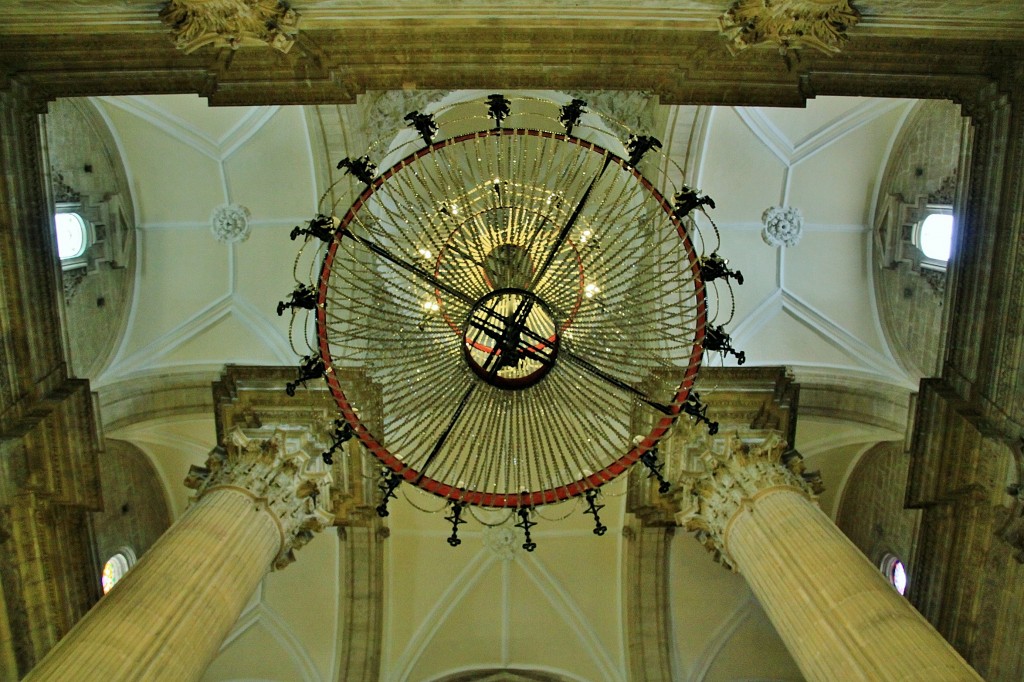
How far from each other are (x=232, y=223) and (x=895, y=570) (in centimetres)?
1102

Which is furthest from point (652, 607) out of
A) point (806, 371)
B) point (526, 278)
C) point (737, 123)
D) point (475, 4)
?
point (475, 4)

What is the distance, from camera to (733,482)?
8820mm

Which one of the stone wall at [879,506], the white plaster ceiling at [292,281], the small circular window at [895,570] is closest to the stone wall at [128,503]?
the white plaster ceiling at [292,281]

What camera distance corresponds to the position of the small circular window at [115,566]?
38.6ft

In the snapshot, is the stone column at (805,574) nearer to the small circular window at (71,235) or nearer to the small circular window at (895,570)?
the small circular window at (895,570)

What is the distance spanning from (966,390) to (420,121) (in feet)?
21.3

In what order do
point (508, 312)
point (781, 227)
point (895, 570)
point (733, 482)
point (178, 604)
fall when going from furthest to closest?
point (781, 227) < point (895, 570) < point (733, 482) < point (178, 604) < point (508, 312)

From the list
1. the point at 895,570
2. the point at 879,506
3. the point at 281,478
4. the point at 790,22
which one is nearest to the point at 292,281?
the point at 281,478

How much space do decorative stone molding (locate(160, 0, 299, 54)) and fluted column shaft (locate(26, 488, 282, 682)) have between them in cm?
424

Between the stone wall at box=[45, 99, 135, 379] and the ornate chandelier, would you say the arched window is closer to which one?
the stone wall at box=[45, 99, 135, 379]

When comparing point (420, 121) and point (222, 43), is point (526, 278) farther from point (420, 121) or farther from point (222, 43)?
point (222, 43)

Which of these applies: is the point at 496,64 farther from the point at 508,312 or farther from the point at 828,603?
the point at 828,603

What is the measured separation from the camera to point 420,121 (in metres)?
5.54

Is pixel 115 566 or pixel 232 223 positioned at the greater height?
pixel 232 223
